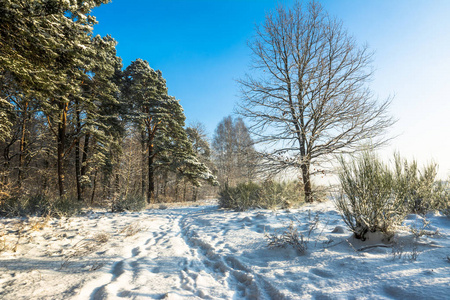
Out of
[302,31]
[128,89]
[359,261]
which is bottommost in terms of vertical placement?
→ [359,261]

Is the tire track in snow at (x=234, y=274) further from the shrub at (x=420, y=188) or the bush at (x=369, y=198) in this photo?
the shrub at (x=420, y=188)

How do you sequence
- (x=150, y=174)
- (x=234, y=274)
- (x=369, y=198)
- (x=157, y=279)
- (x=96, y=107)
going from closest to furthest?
(x=157, y=279), (x=234, y=274), (x=369, y=198), (x=96, y=107), (x=150, y=174)

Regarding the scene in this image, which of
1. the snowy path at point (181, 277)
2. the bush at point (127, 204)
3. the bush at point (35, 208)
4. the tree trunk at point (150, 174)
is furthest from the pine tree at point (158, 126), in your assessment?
the snowy path at point (181, 277)

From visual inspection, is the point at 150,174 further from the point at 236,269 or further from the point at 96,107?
the point at 236,269

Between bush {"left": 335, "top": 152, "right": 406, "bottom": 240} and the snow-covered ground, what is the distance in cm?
19

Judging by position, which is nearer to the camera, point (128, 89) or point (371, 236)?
point (371, 236)

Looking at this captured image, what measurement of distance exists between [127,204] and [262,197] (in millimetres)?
5931

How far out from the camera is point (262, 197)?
7.20 metres

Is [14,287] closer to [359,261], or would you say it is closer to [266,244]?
[266,244]

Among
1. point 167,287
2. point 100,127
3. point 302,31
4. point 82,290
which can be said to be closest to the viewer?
point 82,290

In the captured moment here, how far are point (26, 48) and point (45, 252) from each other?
4.06 meters

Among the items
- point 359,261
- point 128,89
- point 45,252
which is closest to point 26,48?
point 45,252

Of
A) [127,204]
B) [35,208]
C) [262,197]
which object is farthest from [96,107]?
[262,197]

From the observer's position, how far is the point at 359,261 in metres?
2.01
